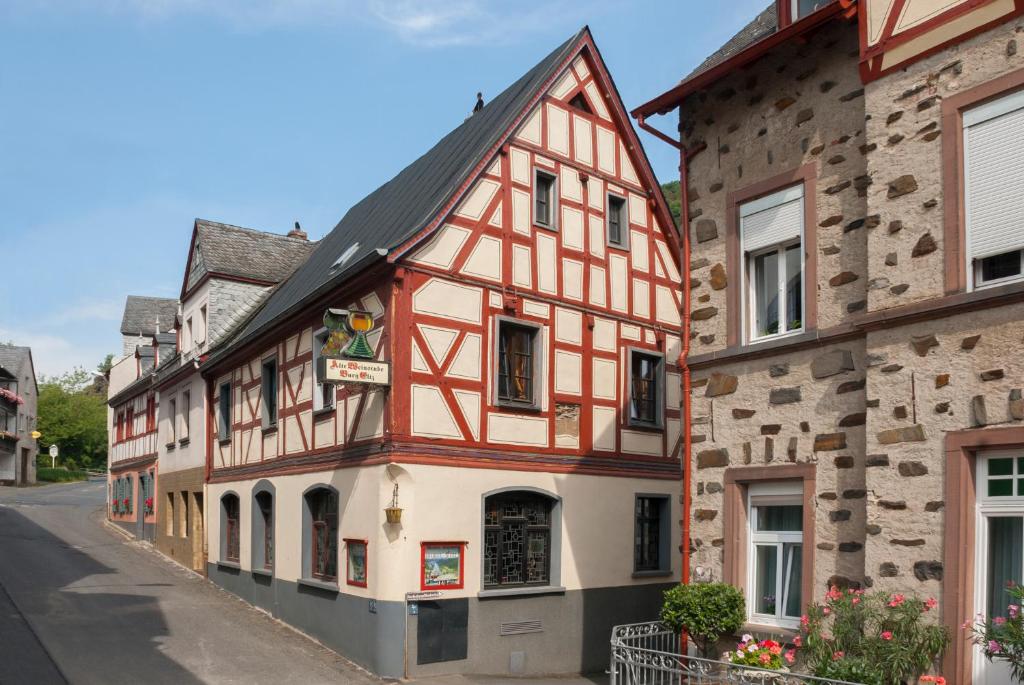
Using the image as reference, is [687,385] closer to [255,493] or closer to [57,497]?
[255,493]

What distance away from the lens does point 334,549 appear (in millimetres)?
16875

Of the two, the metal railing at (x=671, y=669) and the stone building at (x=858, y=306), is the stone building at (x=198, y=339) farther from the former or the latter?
the stone building at (x=858, y=306)

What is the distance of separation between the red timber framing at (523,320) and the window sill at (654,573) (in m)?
1.66

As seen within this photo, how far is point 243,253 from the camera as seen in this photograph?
89.2 feet

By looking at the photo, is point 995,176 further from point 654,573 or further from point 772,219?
point 654,573

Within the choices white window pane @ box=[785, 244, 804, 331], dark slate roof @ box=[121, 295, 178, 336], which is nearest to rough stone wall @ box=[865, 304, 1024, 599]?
white window pane @ box=[785, 244, 804, 331]

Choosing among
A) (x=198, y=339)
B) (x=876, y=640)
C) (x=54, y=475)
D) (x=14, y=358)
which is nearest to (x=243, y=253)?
(x=198, y=339)

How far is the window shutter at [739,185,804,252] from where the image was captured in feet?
33.6

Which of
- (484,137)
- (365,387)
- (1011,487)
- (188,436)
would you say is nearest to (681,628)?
(1011,487)

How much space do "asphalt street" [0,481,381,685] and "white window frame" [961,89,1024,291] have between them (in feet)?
31.8

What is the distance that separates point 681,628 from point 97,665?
27.4ft

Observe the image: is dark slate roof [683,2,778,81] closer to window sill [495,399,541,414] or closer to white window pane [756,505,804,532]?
white window pane [756,505,804,532]

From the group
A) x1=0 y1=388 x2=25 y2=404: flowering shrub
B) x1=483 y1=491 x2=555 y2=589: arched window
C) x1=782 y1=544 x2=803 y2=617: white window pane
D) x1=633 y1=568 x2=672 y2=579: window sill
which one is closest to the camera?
x1=782 y1=544 x2=803 y2=617: white window pane

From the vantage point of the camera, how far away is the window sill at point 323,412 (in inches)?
666
